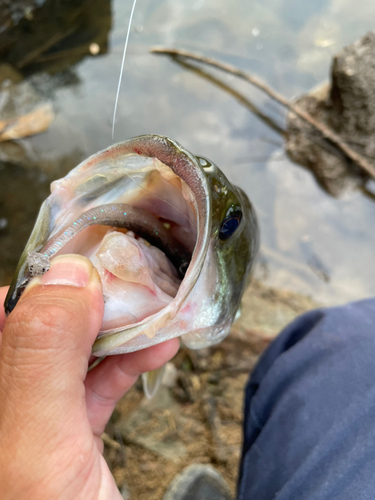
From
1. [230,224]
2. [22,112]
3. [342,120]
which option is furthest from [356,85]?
[22,112]

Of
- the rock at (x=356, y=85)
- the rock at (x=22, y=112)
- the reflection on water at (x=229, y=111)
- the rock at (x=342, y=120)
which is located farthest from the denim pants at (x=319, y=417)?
the rock at (x=22, y=112)

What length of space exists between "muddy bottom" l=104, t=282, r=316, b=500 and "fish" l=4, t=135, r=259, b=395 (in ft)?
5.15

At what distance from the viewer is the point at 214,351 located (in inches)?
107

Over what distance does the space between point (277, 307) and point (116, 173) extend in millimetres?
2413

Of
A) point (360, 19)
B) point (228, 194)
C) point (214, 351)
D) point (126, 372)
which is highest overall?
point (360, 19)

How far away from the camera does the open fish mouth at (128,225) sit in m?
0.89

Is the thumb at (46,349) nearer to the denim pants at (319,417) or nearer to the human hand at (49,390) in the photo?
the human hand at (49,390)

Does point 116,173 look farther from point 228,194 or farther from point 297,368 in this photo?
point 297,368

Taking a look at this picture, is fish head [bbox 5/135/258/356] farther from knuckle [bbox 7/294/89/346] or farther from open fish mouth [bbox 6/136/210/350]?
knuckle [bbox 7/294/89/346]

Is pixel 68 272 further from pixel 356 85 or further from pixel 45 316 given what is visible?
pixel 356 85

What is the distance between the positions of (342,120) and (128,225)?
309 centimetres

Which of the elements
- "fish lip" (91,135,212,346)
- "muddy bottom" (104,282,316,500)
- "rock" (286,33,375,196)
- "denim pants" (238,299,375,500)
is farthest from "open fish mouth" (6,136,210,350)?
"rock" (286,33,375,196)

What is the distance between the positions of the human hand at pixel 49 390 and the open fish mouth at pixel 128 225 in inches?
4.0

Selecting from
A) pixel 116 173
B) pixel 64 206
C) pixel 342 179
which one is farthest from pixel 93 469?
pixel 342 179
